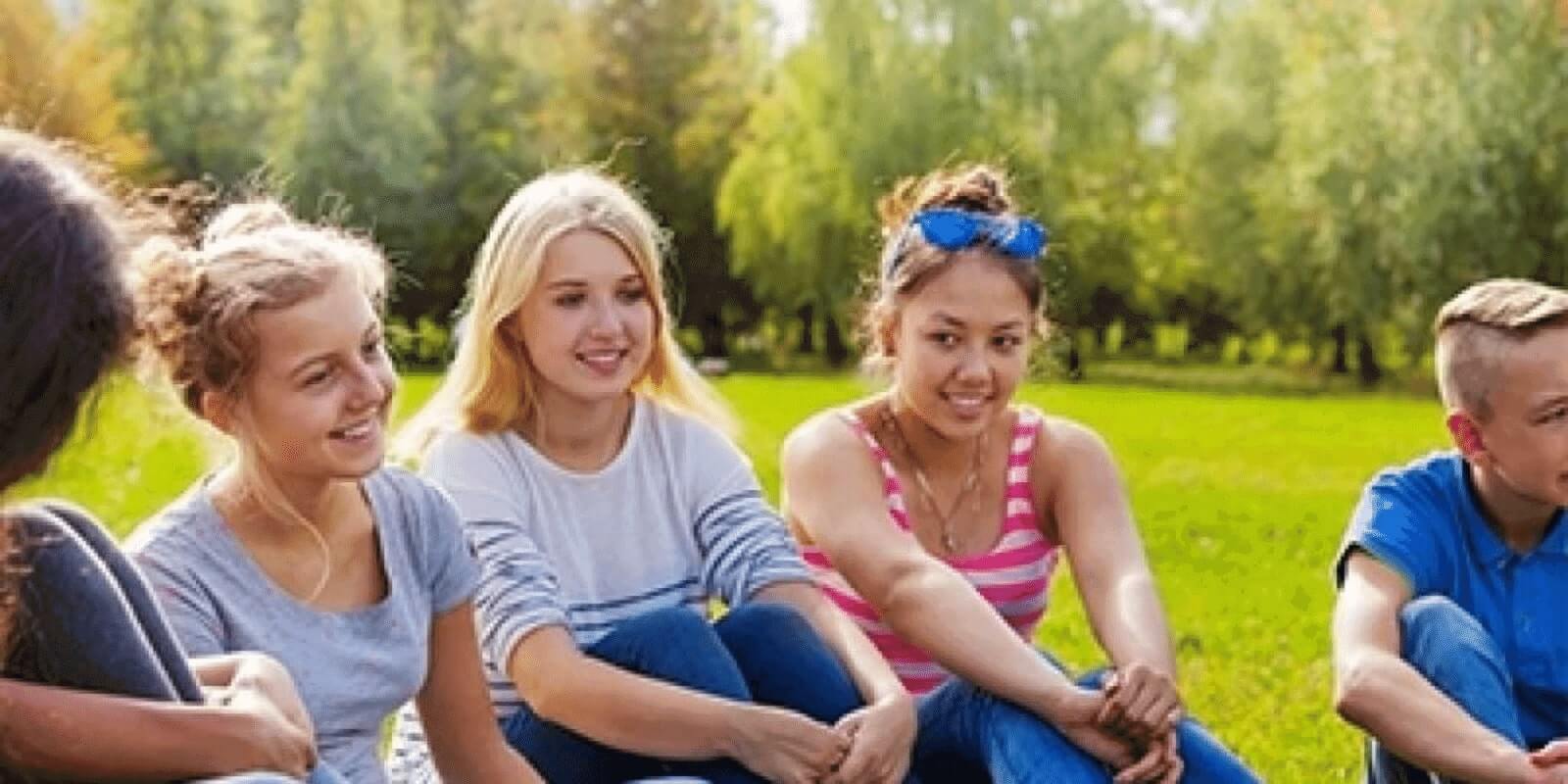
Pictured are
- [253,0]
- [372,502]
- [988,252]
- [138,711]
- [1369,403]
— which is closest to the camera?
[138,711]

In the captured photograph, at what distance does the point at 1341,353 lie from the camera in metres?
37.2

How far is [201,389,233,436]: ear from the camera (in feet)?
11.3

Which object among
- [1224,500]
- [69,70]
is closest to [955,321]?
[1224,500]

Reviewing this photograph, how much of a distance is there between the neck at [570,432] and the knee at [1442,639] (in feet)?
4.48

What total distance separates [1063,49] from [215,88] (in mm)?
14173

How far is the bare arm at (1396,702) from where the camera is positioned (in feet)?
12.0

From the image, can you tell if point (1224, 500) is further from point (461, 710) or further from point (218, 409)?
point (218, 409)

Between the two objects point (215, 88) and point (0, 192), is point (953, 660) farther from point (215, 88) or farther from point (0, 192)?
point (215, 88)

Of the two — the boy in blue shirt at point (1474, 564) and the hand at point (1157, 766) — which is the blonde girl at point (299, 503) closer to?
the hand at point (1157, 766)

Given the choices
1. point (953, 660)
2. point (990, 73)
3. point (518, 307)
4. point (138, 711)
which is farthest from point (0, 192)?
point (990, 73)

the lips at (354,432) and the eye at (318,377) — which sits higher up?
the eye at (318,377)

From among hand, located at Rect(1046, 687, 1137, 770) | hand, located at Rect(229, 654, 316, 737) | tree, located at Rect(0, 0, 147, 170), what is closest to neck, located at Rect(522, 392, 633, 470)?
hand, located at Rect(1046, 687, 1137, 770)

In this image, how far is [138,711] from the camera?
2596 mm

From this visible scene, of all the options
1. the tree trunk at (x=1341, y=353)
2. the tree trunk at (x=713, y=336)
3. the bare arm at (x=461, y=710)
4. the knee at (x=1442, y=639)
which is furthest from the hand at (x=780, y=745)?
the tree trunk at (x=713, y=336)
